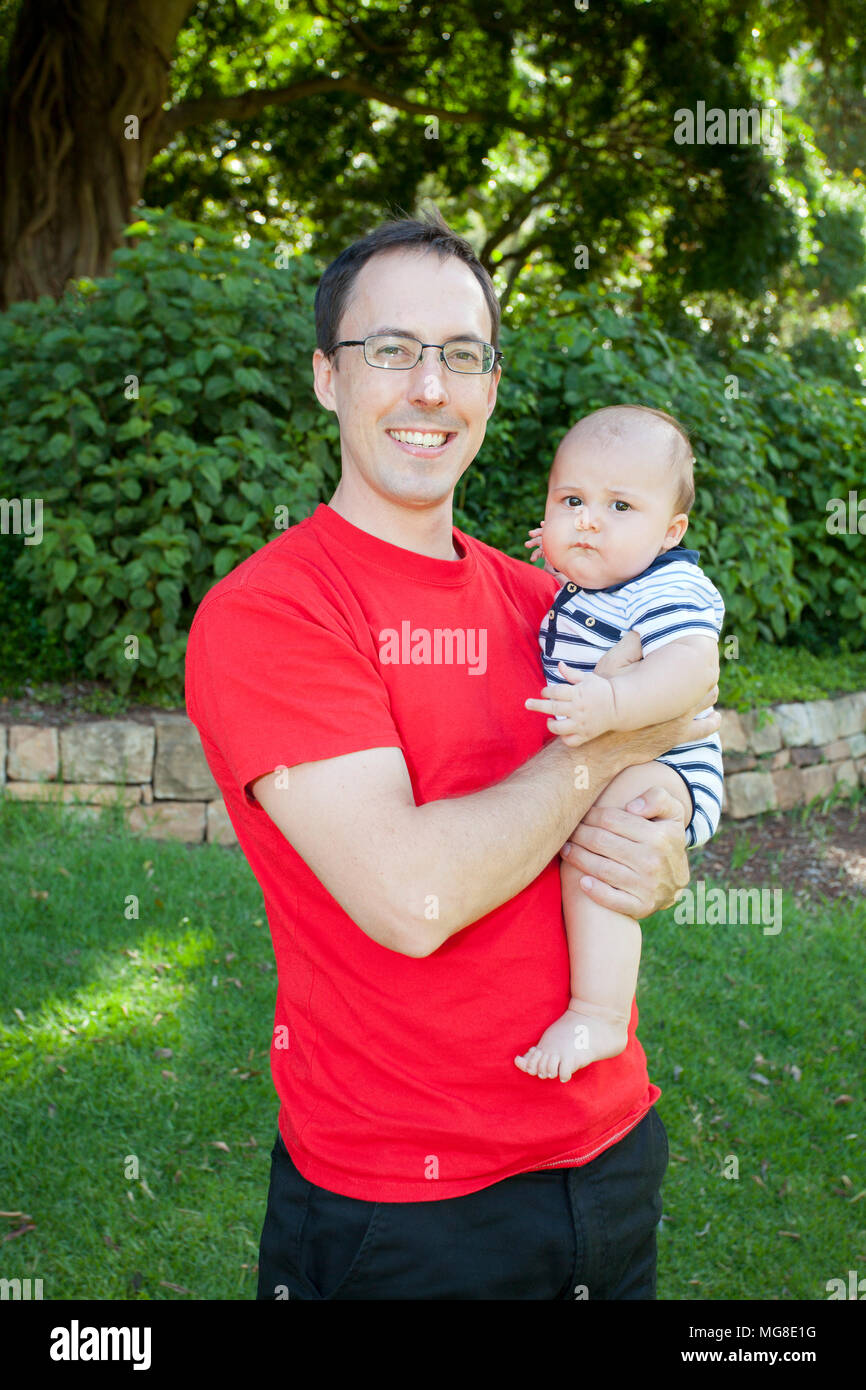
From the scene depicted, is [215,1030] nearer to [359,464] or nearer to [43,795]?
[43,795]

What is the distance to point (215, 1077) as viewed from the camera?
346 centimetres

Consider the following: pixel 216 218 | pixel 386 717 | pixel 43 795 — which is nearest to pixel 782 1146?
pixel 386 717

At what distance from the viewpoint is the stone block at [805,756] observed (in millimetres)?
6246

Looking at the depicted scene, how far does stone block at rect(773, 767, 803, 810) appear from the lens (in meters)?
6.11

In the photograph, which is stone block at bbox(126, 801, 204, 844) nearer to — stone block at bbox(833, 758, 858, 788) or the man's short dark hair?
the man's short dark hair

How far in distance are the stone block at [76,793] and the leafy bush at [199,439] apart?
20.4 inches

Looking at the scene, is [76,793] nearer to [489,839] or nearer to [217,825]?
[217,825]

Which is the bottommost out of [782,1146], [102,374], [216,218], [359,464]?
[782,1146]

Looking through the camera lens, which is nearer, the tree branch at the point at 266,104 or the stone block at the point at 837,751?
the stone block at the point at 837,751

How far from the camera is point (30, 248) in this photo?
329 inches

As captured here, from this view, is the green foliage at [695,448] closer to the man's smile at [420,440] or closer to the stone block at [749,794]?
the stone block at [749,794]

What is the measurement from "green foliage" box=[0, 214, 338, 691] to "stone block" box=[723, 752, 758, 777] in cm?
254

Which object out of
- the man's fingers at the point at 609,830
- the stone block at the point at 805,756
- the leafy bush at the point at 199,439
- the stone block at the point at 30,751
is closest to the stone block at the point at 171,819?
the stone block at the point at 30,751
